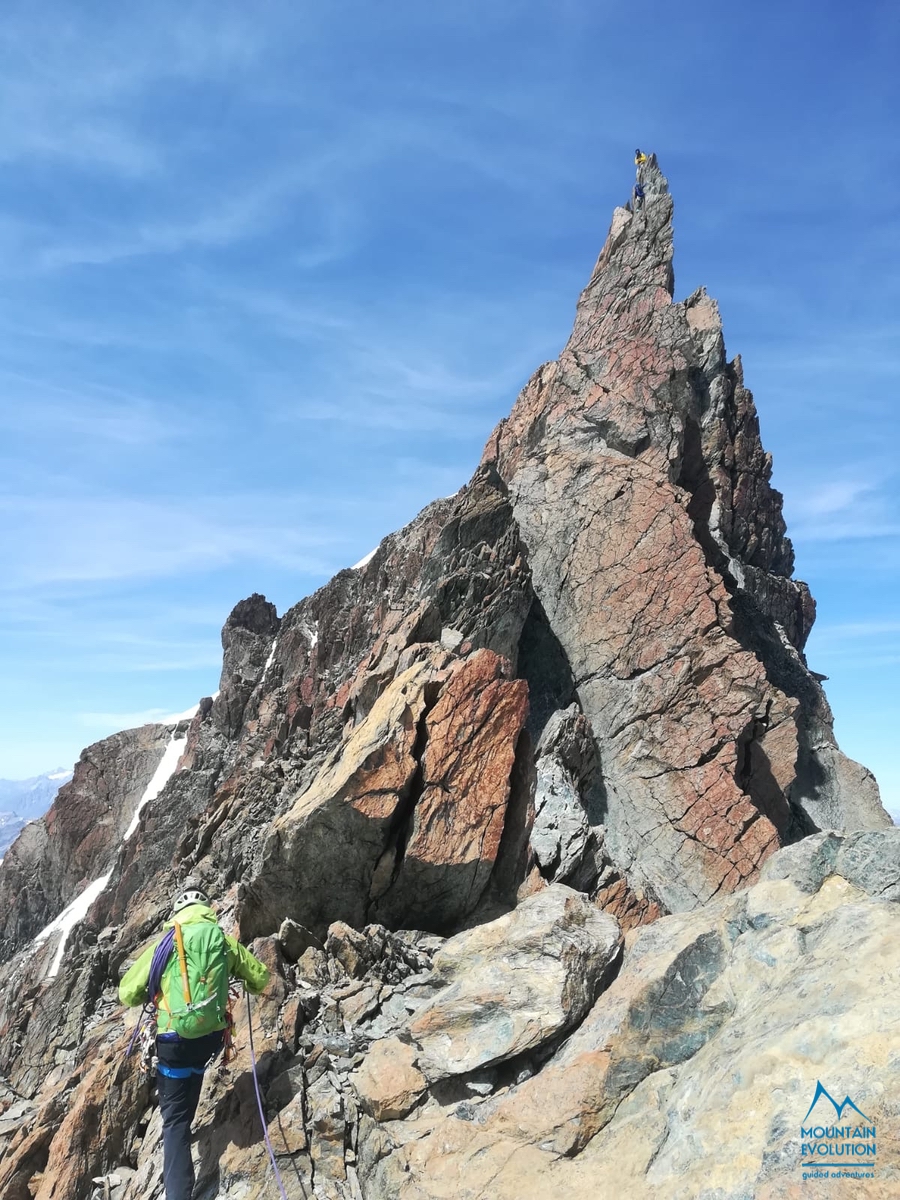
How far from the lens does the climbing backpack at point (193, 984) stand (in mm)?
10867

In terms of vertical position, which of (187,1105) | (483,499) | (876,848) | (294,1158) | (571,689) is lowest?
(294,1158)

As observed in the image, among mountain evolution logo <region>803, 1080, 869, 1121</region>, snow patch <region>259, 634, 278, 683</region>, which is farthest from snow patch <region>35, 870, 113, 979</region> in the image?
mountain evolution logo <region>803, 1080, 869, 1121</region>

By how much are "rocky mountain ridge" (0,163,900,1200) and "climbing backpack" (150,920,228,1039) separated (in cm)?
260

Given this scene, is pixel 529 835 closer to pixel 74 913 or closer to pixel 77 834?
pixel 74 913

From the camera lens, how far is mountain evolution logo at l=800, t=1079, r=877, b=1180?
702 cm

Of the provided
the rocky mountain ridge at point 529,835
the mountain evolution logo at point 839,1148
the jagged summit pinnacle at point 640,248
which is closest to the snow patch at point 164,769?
the rocky mountain ridge at point 529,835

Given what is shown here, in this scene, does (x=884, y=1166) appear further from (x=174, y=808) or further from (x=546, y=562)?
(x=174, y=808)

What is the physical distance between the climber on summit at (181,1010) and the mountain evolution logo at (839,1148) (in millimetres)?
8067

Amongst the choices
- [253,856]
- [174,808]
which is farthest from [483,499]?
[174,808]

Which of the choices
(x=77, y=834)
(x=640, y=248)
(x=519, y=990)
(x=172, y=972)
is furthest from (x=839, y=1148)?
(x=77, y=834)

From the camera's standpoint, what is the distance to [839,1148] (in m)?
7.21

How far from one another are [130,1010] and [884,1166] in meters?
20.6

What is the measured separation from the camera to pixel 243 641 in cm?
6775

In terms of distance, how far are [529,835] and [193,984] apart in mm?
12123
